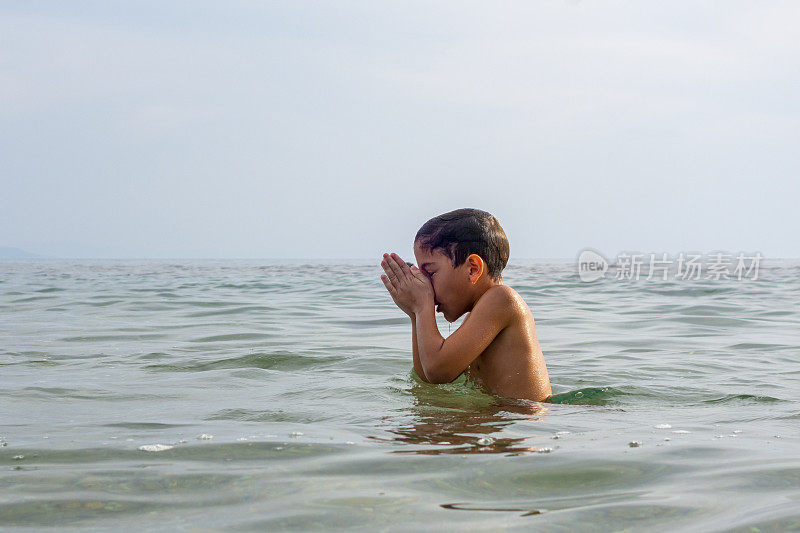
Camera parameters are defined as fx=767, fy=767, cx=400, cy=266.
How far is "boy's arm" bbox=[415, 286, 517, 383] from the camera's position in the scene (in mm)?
3965

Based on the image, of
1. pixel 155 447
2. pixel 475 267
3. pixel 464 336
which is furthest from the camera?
pixel 475 267

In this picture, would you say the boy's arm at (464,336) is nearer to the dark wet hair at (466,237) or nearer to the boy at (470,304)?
the boy at (470,304)

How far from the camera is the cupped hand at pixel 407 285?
4164 millimetres

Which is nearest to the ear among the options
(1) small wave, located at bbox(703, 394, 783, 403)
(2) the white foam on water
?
(1) small wave, located at bbox(703, 394, 783, 403)

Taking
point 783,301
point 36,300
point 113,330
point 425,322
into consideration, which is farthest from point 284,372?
point 783,301

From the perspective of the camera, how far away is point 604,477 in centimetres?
246

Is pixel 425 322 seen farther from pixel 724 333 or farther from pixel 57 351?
pixel 724 333

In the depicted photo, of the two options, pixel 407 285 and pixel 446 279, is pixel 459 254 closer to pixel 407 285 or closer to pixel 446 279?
pixel 446 279

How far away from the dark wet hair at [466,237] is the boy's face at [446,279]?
1.3 inches

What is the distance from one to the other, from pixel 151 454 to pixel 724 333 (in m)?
6.85

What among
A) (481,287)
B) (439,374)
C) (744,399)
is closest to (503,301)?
(481,287)

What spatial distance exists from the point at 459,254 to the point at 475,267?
113 mm

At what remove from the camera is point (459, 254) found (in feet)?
13.7

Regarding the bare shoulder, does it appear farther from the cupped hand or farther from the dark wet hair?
the cupped hand
